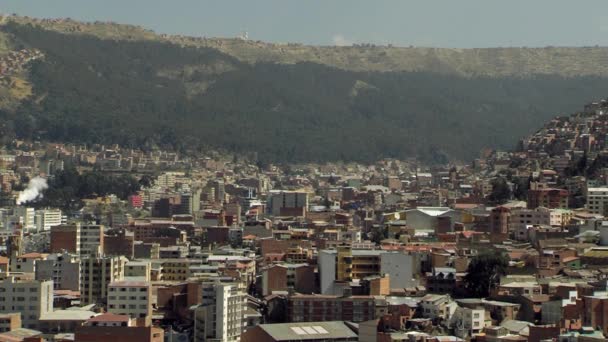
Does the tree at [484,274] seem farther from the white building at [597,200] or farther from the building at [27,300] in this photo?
the white building at [597,200]

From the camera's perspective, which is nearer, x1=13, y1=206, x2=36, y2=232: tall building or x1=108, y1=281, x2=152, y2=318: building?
x1=108, y1=281, x2=152, y2=318: building

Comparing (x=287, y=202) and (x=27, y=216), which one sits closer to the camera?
(x=27, y=216)

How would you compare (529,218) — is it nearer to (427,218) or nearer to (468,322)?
(427,218)

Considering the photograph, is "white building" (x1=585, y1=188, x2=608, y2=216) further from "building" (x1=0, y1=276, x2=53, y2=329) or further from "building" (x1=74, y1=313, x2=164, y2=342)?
"building" (x1=74, y1=313, x2=164, y2=342)

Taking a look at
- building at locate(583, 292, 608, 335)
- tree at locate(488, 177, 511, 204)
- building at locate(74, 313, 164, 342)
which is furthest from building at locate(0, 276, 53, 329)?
tree at locate(488, 177, 511, 204)

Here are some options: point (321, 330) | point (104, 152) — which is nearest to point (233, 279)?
point (321, 330)

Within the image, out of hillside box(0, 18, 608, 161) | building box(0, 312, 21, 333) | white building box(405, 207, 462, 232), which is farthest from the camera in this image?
hillside box(0, 18, 608, 161)

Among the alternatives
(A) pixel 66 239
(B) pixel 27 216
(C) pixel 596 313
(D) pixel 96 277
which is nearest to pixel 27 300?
(D) pixel 96 277
